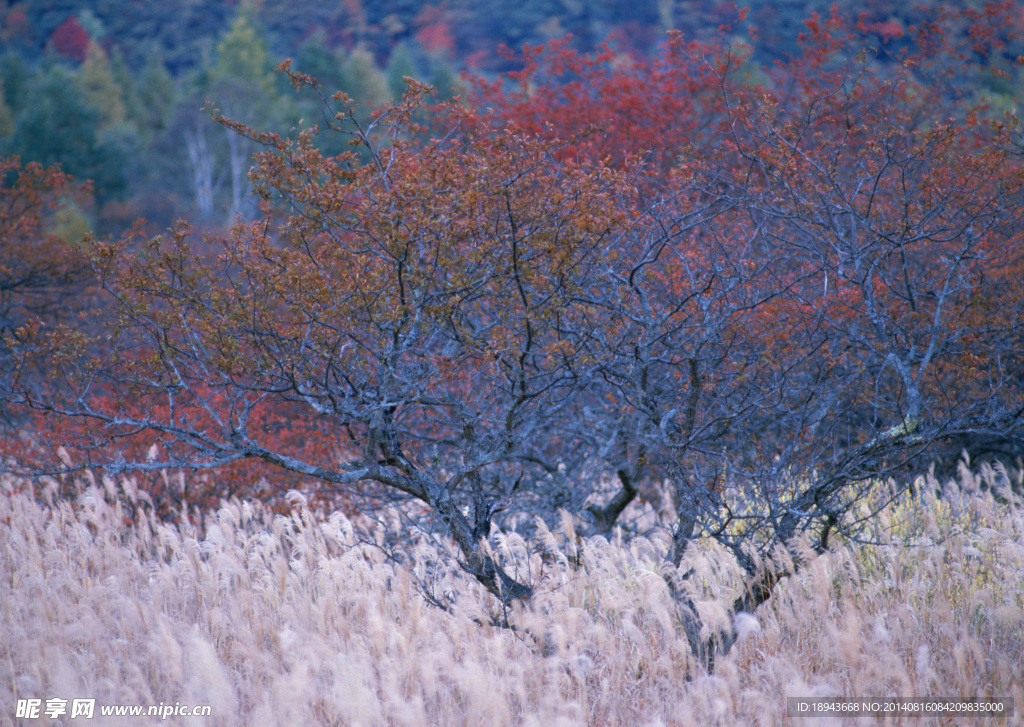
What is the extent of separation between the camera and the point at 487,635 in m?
5.14

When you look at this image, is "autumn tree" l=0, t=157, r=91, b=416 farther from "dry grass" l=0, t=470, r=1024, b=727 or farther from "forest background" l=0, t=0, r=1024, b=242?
"forest background" l=0, t=0, r=1024, b=242

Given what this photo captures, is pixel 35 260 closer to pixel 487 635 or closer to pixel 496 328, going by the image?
pixel 496 328

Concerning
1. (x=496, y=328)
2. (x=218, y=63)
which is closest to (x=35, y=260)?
(x=496, y=328)

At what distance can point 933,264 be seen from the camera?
7.58 meters

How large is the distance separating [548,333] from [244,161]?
112 ft

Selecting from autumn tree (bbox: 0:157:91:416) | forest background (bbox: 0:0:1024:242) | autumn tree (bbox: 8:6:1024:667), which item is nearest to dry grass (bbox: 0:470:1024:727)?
autumn tree (bbox: 8:6:1024:667)

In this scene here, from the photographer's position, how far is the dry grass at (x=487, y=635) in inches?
161

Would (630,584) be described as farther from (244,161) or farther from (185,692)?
(244,161)

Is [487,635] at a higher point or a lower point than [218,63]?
lower

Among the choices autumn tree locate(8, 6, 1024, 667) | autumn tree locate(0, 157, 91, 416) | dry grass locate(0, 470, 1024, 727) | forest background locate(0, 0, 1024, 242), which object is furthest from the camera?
forest background locate(0, 0, 1024, 242)

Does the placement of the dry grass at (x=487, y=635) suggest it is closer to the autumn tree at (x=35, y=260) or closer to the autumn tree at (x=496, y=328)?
the autumn tree at (x=496, y=328)

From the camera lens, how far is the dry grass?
4098mm

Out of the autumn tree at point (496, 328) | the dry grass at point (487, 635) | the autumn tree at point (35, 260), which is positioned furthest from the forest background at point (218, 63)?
the dry grass at point (487, 635)

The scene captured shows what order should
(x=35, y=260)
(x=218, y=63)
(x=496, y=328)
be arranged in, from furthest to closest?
(x=218, y=63) < (x=35, y=260) < (x=496, y=328)
